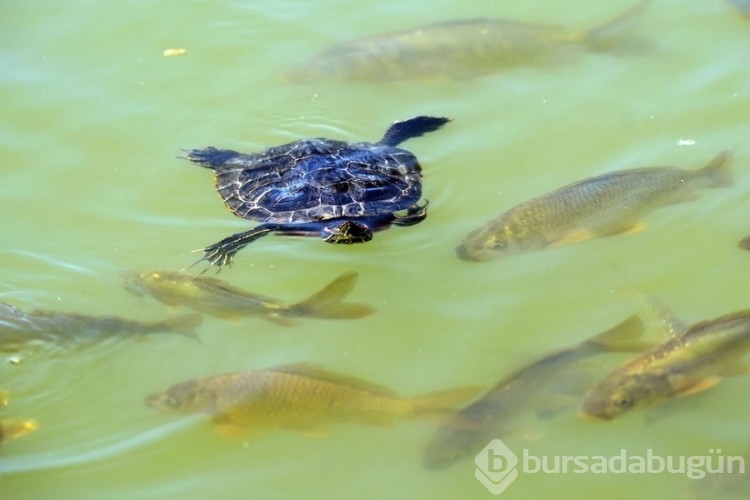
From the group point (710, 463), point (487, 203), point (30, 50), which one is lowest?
point (710, 463)

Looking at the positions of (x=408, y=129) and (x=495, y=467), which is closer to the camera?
(x=495, y=467)

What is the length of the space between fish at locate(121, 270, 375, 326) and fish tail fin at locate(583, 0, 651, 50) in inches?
119

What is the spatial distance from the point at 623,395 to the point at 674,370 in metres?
0.24

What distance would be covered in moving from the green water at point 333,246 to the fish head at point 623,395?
0.17 metres

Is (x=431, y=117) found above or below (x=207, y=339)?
above

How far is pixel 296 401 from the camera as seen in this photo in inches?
152

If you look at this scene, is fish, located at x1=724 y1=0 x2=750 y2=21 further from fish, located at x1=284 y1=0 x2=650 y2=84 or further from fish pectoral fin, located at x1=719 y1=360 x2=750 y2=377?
fish pectoral fin, located at x1=719 y1=360 x2=750 y2=377

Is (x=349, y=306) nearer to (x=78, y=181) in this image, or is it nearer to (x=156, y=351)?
(x=156, y=351)

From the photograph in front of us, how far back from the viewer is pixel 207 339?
450cm

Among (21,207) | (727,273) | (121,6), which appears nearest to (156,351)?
(21,207)

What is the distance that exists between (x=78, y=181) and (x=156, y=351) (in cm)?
170

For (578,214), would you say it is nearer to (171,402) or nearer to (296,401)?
(296,401)

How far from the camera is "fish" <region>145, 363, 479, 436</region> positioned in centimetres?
386

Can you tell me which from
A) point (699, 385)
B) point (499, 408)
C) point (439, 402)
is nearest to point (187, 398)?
point (439, 402)
